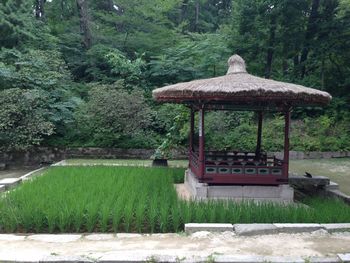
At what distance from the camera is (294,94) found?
7723 mm

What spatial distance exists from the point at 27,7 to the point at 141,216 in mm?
17402

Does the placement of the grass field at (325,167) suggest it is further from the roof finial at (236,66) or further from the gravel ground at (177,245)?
the gravel ground at (177,245)

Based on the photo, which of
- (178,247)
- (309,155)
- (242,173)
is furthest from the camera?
(309,155)

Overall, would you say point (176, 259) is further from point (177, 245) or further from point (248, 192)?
point (248, 192)

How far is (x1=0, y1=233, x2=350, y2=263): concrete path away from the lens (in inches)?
197

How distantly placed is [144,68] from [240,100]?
559 inches

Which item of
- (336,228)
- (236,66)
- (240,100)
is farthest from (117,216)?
(236,66)

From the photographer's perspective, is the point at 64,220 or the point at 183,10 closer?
the point at 64,220

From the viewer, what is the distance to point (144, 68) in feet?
72.3

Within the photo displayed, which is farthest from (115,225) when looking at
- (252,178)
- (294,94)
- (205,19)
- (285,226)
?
(205,19)

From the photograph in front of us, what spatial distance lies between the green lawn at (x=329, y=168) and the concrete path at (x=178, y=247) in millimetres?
5350

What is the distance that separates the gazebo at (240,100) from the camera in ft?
25.5

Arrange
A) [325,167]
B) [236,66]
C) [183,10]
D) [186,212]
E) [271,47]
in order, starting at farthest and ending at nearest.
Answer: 1. [183,10]
2. [271,47]
3. [325,167]
4. [236,66]
5. [186,212]

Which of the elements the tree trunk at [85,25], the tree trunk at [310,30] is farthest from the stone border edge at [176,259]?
the tree trunk at [85,25]
